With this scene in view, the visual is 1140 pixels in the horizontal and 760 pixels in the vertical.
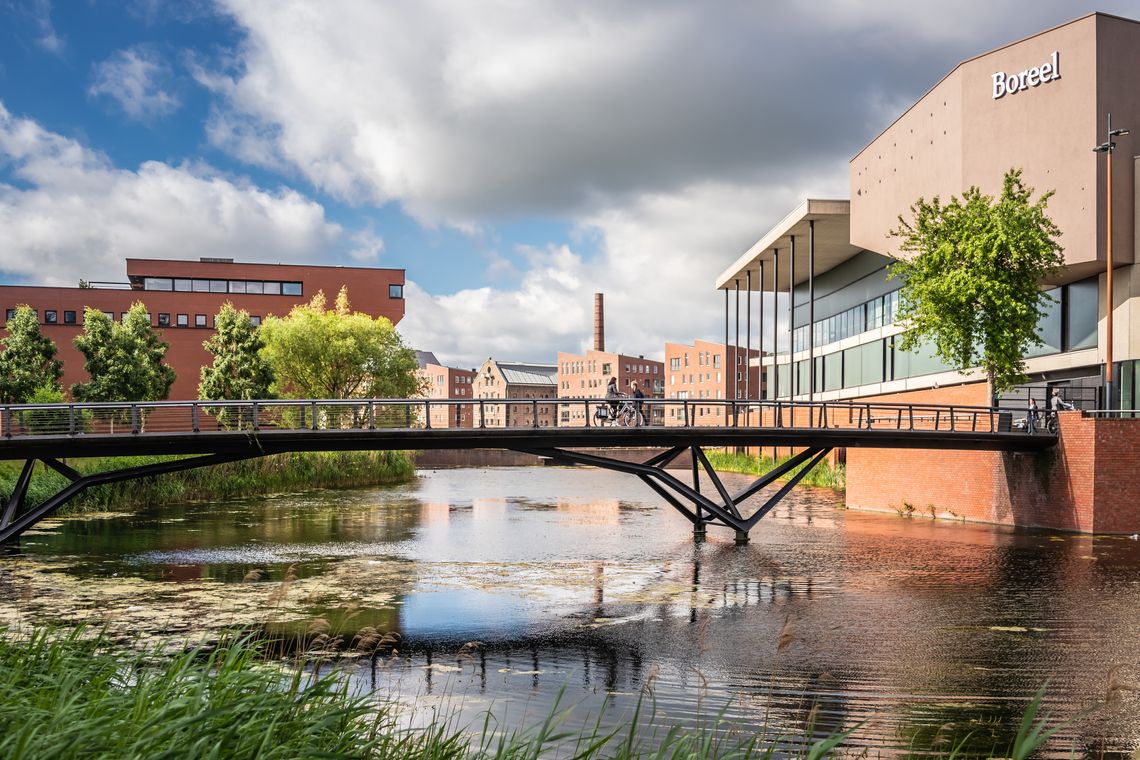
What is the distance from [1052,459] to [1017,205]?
865 cm

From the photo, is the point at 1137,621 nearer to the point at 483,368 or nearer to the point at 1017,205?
the point at 1017,205

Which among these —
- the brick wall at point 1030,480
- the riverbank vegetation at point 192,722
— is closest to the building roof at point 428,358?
the brick wall at point 1030,480

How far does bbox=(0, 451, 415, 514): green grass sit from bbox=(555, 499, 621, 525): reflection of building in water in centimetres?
1113

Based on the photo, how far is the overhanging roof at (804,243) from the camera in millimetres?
48750

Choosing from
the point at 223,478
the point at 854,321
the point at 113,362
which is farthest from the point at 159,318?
the point at 854,321

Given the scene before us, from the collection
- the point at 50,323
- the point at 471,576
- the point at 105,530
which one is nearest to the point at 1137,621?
the point at 471,576

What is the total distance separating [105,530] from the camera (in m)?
26.8

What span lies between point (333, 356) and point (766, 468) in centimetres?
2798

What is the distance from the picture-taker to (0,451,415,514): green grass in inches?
1245

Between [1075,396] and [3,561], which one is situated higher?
[1075,396]

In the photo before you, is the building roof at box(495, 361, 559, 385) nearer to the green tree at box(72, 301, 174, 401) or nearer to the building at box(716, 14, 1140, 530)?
the green tree at box(72, 301, 174, 401)

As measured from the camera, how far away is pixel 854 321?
5497 cm

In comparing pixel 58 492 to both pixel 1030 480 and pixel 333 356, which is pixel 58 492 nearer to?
pixel 1030 480

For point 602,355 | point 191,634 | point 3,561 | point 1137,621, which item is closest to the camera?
point 191,634
